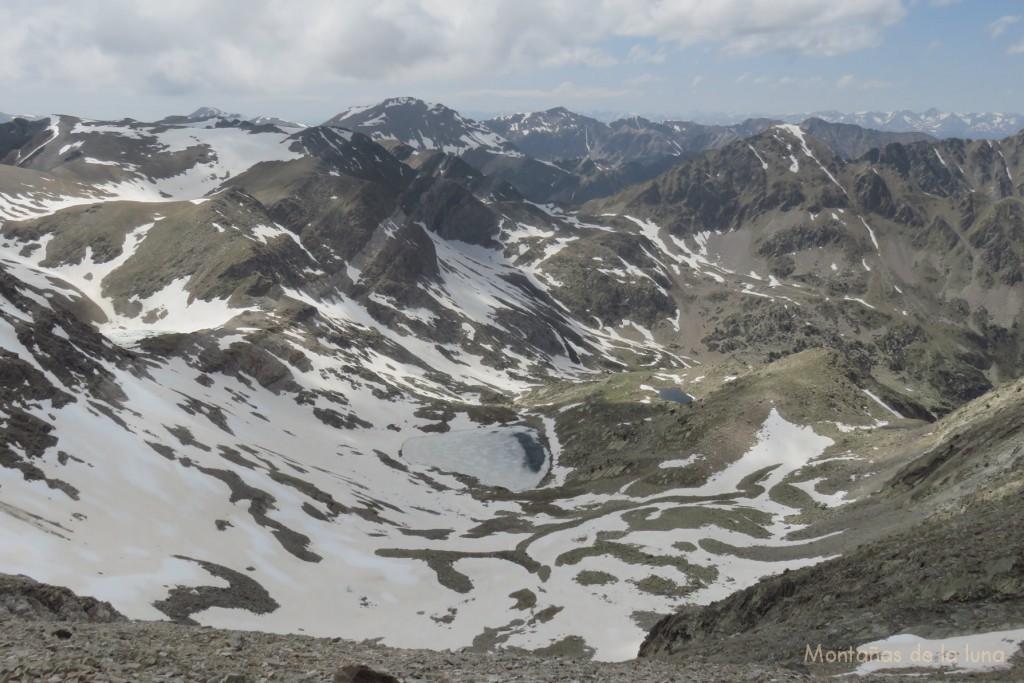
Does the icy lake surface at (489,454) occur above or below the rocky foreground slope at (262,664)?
above

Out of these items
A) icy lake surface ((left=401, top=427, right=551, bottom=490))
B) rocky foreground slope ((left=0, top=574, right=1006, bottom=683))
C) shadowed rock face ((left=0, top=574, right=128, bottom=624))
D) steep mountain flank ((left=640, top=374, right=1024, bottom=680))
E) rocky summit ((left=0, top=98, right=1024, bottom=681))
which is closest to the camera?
rocky foreground slope ((left=0, top=574, right=1006, bottom=683))

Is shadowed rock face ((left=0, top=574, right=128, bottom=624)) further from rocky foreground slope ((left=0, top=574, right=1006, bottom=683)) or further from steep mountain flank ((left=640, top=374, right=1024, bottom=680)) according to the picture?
steep mountain flank ((left=640, top=374, right=1024, bottom=680))

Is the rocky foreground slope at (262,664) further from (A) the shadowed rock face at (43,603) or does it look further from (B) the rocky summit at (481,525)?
(A) the shadowed rock face at (43,603)

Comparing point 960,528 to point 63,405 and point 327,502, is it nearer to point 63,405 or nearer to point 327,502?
point 327,502

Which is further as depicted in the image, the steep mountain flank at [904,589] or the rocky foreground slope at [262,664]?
the steep mountain flank at [904,589]

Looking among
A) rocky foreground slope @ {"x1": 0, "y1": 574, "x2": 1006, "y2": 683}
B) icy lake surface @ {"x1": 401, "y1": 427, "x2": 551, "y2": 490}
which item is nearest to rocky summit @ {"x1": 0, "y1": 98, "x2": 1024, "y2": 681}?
rocky foreground slope @ {"x1": 0, "y1": 574, "x2": 1006, "y2": 683}

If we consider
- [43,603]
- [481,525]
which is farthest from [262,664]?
[481,525]

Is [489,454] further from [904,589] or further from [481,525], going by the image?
[904,589]

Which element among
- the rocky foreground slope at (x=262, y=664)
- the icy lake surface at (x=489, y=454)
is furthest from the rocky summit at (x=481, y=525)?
the icy lake surface at (x=489, y=454)

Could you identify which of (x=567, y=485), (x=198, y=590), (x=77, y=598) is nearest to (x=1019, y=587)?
(x=77, y=598)

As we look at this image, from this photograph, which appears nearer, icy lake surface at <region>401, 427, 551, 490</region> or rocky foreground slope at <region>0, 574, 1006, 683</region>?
rocky foreground slope at <region>0, 574, 1006, 683</region>
